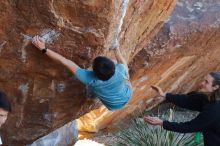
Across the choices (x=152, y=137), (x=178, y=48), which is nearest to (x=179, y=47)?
(x=178, y=48)

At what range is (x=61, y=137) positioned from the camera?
8.89 meters

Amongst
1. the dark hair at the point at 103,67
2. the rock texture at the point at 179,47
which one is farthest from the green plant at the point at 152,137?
the dark hair at the point at 103,67

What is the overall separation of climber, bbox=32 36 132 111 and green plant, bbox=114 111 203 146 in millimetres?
2384

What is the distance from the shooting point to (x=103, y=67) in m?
5.23

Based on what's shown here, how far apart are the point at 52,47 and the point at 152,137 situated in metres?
3.22

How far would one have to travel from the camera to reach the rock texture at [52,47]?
5.11m

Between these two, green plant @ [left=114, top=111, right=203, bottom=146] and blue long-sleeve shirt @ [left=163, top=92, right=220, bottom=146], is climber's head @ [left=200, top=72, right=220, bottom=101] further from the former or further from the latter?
green plant @ [left=114, top=111, right=203, bottom=146]

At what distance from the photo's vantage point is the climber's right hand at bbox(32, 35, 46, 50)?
17.2ft

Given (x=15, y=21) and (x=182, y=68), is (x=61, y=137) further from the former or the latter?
(x=15, y=21)

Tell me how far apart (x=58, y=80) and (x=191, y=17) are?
3.88 meters

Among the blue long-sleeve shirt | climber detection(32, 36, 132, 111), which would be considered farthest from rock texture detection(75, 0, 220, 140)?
the blue long-sleeve shirt

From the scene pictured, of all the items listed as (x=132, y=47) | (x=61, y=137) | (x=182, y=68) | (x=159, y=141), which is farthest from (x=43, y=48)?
(x=182, y=68)

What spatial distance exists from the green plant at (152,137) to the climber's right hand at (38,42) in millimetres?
3249

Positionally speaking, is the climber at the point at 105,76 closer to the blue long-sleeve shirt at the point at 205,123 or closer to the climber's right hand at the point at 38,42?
the climber's right hand at the point at 38,42
